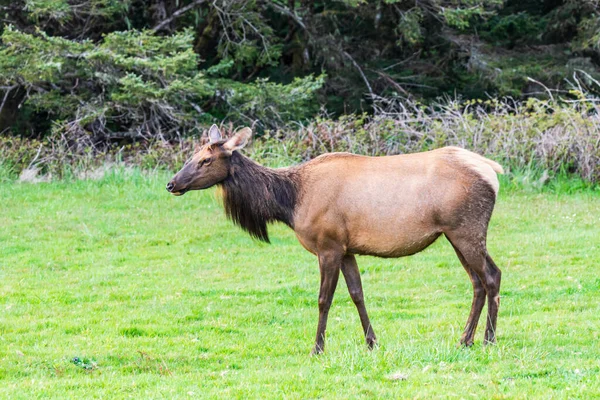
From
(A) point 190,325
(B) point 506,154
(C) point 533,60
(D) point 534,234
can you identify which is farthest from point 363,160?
(C) point 533,60

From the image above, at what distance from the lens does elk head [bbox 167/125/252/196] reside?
8.77m

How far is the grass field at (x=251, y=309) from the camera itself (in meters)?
6.89

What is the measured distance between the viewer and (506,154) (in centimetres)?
1817

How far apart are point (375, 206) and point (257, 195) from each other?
4.20 ft

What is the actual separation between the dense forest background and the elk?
11.0 metres

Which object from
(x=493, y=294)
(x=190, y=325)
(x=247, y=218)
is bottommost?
(x=190, y=325)

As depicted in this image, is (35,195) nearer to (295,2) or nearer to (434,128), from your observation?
(434,128)

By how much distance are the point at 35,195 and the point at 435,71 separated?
1660cm

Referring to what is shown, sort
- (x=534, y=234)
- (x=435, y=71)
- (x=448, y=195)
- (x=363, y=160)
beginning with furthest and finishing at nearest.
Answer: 1. (x=435, y=71)
2. (x=534, y=234)
3. (x=363, y=160)
4. (x=448, y=195)

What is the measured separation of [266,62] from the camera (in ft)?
90.4

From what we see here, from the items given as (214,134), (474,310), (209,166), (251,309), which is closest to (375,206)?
(474,310)

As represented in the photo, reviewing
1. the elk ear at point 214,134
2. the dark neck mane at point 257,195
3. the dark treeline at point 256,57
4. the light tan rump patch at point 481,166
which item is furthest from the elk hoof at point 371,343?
the dark treeline at point 256,57

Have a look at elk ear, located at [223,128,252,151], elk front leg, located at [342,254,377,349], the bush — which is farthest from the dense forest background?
elk front leg, located at [342,254,377,349]

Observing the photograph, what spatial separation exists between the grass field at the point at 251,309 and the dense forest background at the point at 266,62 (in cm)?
523
